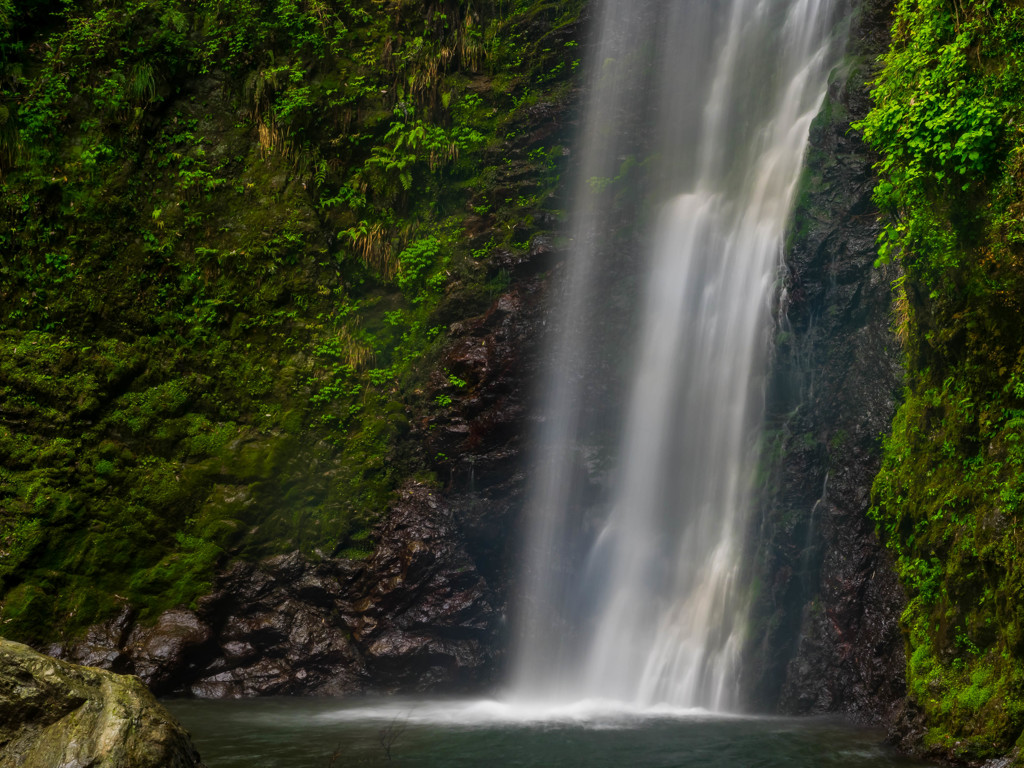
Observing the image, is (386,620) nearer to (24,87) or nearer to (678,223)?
(678,223)

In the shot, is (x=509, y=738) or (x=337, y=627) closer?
(x=509, y=738)

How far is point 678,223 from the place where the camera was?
503 inches

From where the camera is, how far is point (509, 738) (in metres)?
8.41

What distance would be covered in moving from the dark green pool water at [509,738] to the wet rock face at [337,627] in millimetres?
871

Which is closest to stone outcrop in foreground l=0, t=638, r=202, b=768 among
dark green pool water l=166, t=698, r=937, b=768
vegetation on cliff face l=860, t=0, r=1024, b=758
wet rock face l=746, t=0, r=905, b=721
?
dark green pool water l=166, t=698, r=937, b=768

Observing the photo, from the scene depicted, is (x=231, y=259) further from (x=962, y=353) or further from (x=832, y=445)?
(x=962, y=353)

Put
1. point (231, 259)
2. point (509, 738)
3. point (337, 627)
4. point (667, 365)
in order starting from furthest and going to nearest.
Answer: point (231, 259), point (667, 365), point (337, 627), point (509, 738)

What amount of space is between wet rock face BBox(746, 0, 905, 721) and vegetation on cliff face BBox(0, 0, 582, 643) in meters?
4.99

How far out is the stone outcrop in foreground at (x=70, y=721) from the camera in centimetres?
457

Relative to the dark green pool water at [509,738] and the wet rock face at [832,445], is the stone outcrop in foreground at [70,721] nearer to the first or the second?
the dark green pool water at [509,738]

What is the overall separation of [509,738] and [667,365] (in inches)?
234

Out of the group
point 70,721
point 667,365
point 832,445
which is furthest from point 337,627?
point 832,445

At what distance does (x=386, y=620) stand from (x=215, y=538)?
2854mm

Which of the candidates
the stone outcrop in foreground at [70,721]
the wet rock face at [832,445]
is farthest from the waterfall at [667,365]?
the stone outcrop in foreground at [70,721]
